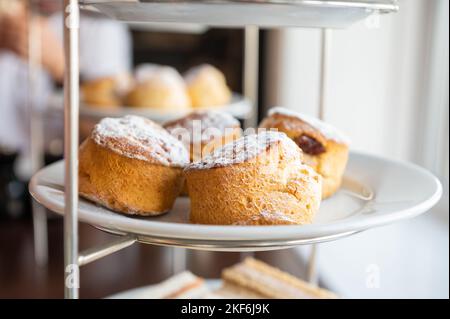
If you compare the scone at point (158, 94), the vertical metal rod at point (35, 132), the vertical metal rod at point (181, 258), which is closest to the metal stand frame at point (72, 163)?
the scone at point (158, 94)

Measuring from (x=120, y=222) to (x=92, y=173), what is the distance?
5.5 inches

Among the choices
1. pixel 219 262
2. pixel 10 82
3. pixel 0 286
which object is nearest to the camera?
pixel 0 286

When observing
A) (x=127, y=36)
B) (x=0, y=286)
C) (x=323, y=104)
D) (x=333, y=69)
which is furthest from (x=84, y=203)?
(x=127, y=36)

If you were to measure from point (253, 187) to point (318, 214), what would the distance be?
0.11 meters

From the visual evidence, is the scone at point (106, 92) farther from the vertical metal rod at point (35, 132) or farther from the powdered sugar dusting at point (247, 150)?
the powdered sugar dusting at point (247, 150)

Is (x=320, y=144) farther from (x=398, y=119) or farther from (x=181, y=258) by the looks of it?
(x=181, y=258)

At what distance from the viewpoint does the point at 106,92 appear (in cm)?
170

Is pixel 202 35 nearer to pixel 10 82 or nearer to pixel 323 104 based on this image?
pixel 10 82

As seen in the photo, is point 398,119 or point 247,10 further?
point 398,119

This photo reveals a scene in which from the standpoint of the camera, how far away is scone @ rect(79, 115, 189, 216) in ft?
1.91

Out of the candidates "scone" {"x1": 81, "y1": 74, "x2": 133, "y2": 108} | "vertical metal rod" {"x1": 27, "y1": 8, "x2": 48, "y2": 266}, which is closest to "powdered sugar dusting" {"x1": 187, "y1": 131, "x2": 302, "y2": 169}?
"scone" {"x1": 81, "y1": 74, "x2": 133, "y2": 108}

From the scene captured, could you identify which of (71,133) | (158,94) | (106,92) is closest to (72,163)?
(71,133)

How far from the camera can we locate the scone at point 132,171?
22.9 inches

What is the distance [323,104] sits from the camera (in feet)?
2.79
